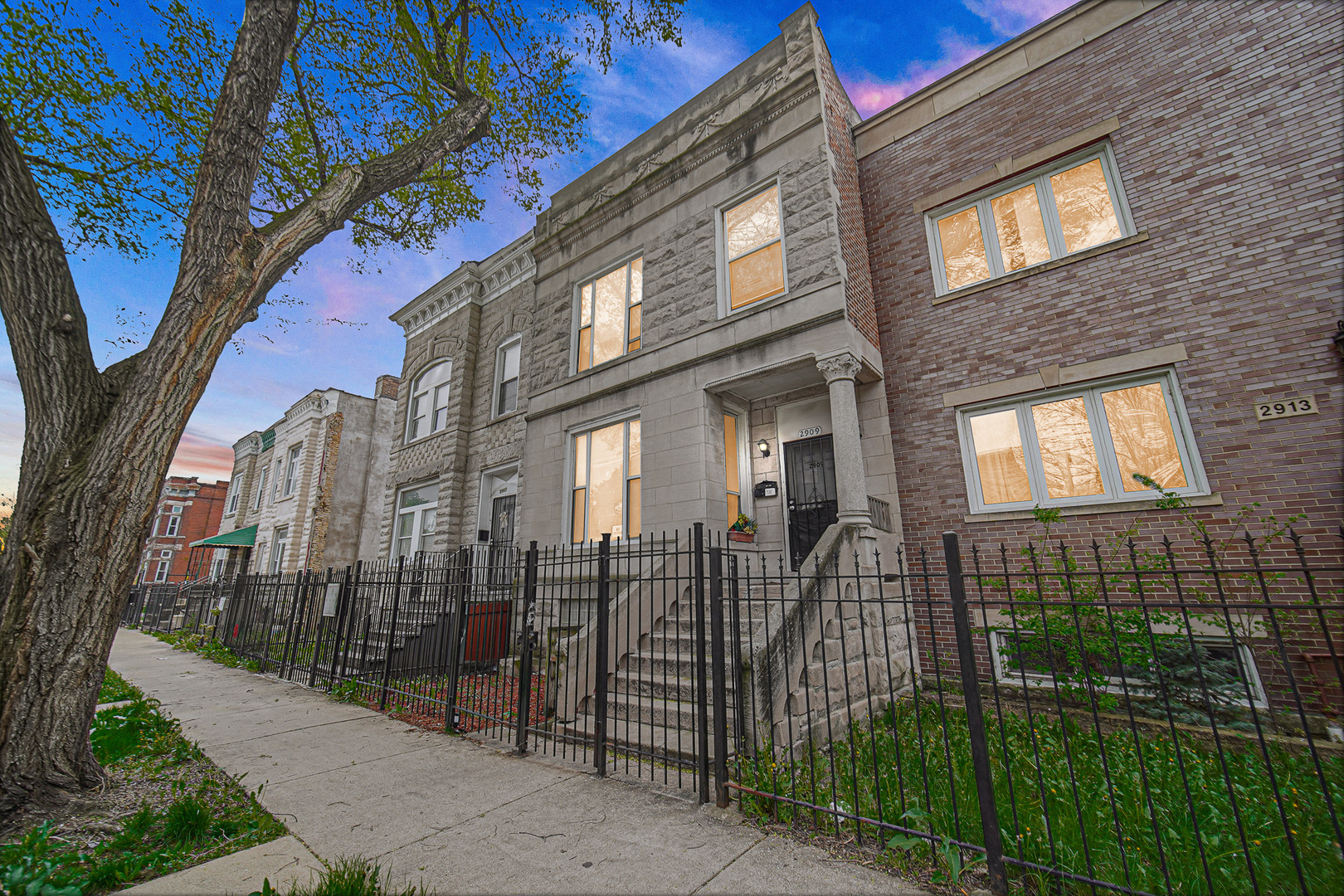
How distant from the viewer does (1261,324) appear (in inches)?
254

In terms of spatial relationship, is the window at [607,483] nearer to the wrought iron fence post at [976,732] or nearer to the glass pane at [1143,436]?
the wrought iron fence post at [976,732]

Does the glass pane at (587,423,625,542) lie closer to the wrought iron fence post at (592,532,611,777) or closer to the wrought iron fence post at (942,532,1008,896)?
the wrought iron fence post at (592,532,611,777)

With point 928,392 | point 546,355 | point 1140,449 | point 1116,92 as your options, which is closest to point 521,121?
point 546,355

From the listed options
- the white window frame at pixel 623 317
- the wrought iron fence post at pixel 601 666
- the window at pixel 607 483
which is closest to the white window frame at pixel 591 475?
the window at pixel 607 483

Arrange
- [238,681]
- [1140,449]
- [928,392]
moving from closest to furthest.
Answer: [1140,449]
[928,392]
[238,681]

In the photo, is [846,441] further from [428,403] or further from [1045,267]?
[428,403]

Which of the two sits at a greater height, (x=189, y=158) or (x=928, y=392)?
(x=189, y=158)

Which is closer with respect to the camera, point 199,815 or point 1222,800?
point 199,815

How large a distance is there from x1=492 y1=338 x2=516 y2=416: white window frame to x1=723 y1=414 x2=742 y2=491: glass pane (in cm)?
670

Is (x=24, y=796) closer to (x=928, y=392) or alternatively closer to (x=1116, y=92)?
(x=928, y=392)

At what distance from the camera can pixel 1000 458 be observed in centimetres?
801

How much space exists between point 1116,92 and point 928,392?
4.87 metres

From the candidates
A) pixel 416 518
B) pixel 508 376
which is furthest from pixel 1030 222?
pixel 416 518

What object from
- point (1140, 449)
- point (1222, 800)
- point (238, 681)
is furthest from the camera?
point (238, 681)
